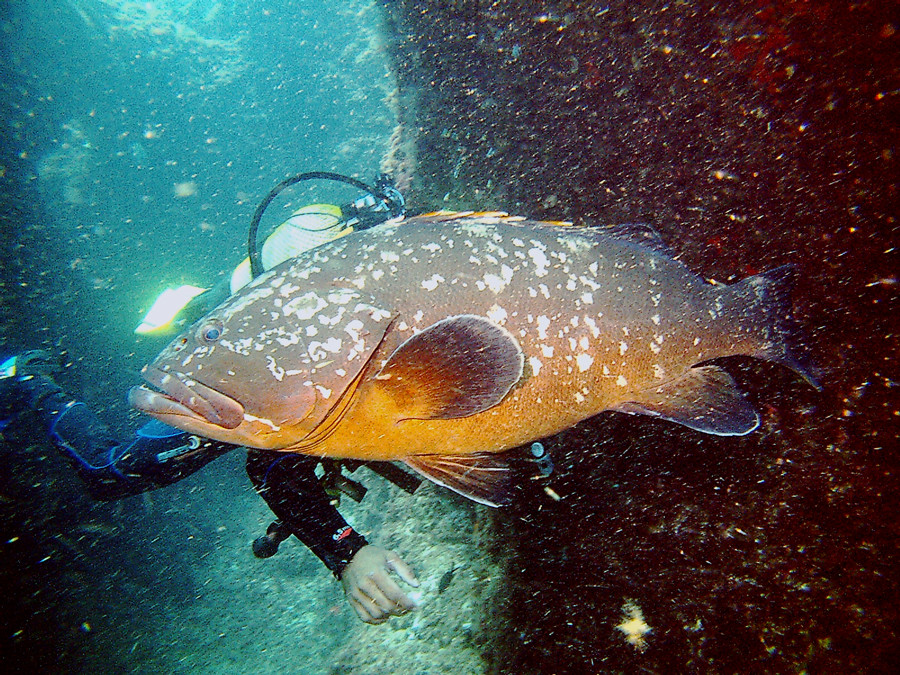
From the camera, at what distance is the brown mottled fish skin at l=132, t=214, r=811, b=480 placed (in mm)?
1907

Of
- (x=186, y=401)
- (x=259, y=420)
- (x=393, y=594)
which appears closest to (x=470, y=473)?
(x=393, y=594)

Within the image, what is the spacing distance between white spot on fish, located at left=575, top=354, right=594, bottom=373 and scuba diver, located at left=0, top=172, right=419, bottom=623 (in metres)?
1.37

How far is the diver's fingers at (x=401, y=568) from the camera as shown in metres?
2.35

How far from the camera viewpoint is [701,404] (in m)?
2.19

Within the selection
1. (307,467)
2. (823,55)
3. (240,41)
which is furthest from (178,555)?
(240,41)

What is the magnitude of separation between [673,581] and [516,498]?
1457mm

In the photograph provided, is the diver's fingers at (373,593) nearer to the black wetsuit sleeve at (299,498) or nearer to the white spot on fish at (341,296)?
the black wetsuit sleeve at (299,498)

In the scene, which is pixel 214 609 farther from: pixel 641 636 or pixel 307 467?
pixel 641 636

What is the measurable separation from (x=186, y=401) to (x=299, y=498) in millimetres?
1305

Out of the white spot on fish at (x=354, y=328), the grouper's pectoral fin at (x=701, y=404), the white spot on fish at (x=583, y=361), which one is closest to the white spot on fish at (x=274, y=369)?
the white spot on fish at (x=354, y=328)

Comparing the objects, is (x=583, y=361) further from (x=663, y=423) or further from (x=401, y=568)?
(x=401, y=568)

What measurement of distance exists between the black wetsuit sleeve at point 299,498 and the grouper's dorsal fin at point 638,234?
96.0 inches

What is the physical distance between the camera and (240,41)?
2527 centimetres

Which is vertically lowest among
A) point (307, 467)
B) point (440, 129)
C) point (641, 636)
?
point (641, 636)
